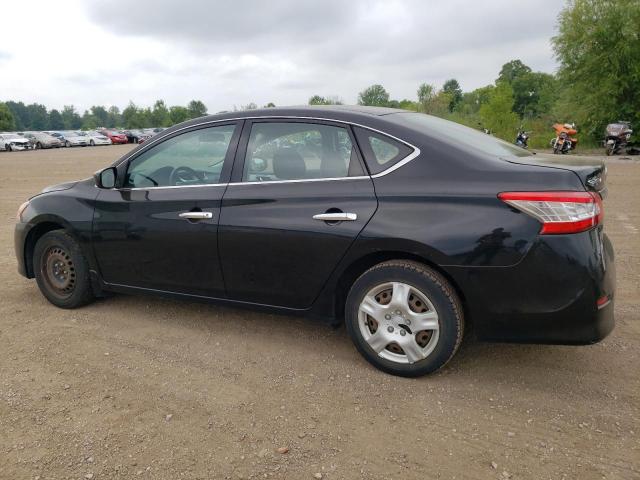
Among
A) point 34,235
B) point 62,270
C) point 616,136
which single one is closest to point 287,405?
point 62,270

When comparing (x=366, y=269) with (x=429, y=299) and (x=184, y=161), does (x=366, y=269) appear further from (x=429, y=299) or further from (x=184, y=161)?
(x=184, y=161)

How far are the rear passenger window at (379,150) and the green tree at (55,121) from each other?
16680 centimetres

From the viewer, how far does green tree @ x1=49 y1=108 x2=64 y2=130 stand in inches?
5940

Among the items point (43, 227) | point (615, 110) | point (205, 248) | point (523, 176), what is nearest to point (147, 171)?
point (205, 248)

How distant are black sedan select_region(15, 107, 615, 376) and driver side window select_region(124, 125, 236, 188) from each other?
0.4 inches

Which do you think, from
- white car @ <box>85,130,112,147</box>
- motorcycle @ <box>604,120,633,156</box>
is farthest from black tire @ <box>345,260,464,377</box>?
white car @ <box>85,130,112,147</box>

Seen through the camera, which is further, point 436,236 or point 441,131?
point 441,131

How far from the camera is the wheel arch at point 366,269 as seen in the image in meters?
3.19

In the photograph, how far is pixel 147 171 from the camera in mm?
4207

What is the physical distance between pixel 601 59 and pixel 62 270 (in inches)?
1185

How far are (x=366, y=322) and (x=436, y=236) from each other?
0.72 meters

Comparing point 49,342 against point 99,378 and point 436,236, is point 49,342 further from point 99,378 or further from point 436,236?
point 436,236

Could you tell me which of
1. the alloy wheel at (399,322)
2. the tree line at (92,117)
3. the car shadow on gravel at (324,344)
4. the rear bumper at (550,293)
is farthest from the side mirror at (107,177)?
the tree line at (92,117)

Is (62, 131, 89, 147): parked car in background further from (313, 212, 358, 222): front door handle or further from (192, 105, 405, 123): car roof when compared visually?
(313, 212, 358, 222): front door handle
